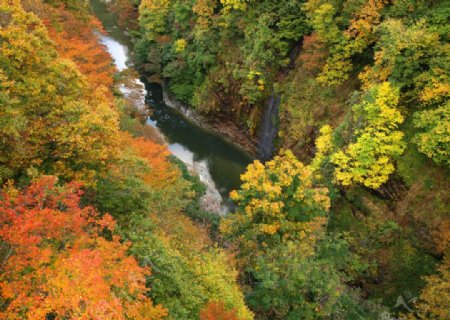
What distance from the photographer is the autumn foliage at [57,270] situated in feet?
27.6

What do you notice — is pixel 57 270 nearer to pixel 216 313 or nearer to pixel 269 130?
pixel 216 313

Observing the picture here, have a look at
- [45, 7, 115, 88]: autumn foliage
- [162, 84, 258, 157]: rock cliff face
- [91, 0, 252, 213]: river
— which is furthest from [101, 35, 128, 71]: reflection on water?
[45, 7, 115, 88]: autumn foliage

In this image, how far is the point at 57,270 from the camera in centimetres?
904

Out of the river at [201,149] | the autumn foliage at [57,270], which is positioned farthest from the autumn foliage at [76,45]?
the autumn foliage at [57,270]

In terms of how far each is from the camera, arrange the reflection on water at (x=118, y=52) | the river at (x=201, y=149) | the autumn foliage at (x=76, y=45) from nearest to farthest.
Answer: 1. the autumn foliage at (x=76, y=45)
2. the river at (x=201, y=149)
3. the reflection on water at (x=118, y=52)

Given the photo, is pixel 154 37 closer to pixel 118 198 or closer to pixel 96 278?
pixel 118 198

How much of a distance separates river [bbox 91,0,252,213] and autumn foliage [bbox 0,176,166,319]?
19.4 metres

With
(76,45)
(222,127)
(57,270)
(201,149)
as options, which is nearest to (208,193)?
(201,149)

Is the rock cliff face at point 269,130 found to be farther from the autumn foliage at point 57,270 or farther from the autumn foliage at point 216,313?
the autumn foliage at point 57,270

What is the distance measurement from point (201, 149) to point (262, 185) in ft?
61.6

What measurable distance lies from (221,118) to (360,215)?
1960 centimetres

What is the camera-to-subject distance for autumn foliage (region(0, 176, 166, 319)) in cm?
841

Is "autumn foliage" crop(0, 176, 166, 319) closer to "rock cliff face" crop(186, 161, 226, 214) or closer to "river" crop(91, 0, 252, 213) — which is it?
"rock cliff face" crop(186, 161, 226, 214)

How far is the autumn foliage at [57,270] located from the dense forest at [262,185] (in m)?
0.06
